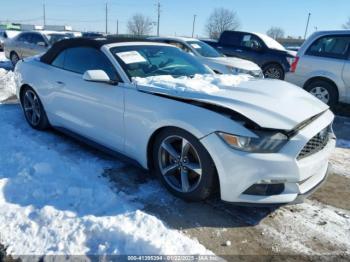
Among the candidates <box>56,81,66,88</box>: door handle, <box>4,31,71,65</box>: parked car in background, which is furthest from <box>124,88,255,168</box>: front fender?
<box>4,31,71,65</box>: parked car in background

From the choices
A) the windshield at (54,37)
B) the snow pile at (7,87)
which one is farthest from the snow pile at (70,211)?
the windshield at (54,37)

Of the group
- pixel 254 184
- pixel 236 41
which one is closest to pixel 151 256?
pixel 254 184

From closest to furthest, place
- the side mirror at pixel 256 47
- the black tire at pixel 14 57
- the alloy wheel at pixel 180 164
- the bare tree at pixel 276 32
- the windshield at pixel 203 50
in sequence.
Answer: the alloy wheel at pixel 180 164 → the windshield at pixel 203 50 → the side mirror at pixel 256 47 → the black tire at pixel 14 57 → the bare tree at pixel 276 32

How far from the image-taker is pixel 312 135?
113 inches

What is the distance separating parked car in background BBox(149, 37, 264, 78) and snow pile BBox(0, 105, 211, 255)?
500cm

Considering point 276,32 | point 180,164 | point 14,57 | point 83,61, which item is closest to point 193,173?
point 180,164

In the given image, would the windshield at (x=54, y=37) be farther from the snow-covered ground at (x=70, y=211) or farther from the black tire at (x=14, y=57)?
the snow-covered ground at (x=70, y=211)

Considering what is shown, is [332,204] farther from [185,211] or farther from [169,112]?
[169,112]

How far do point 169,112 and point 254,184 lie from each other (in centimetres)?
102

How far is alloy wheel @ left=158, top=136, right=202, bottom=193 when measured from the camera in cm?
312

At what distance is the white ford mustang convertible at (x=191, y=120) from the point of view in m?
A: 2.78

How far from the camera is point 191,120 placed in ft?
9.77

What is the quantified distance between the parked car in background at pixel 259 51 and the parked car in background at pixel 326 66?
3580 millimetres

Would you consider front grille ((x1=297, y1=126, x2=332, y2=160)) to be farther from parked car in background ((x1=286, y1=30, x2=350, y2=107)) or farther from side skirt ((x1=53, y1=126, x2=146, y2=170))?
parked car in background ((x1=286, y1=30, x2=350, y2=107))
